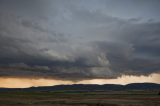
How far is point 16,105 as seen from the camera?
84.2m

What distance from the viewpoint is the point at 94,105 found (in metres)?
85.1

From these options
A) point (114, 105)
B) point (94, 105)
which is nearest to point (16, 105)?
point (94, 105)

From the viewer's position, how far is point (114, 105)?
86375 millimetres

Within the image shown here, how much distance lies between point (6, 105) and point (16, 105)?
3204mm

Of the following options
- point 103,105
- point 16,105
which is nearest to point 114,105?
point 103,105

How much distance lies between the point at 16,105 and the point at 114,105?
30.1 m

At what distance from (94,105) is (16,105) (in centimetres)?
2377

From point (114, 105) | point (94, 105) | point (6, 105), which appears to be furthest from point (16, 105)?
point (114, 105)

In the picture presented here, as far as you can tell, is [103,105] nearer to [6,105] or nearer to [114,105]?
[114,105]

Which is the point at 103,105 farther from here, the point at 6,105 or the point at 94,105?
the point at 6,105

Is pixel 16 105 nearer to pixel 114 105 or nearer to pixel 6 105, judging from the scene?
pixel 6 105

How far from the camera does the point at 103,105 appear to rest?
8619 centimetres

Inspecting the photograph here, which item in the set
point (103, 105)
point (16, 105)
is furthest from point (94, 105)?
point (16, 105)

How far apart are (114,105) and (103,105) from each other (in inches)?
136
